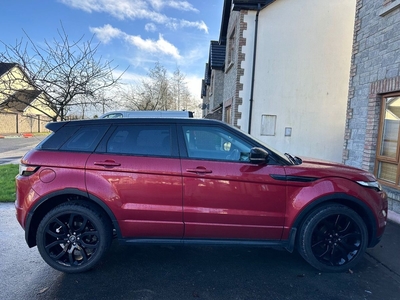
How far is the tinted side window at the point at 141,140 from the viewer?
294 centimetres

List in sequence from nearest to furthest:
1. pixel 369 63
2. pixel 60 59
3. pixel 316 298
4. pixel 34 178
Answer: pixel 316 298 → pixel 34 178 → pixel 369 63 → pixel 60 59

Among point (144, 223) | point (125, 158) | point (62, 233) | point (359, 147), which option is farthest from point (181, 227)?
point (359, 147)

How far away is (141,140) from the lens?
300 cm

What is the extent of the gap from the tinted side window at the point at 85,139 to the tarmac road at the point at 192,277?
4.88ft

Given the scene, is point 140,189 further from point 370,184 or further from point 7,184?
point 7,184

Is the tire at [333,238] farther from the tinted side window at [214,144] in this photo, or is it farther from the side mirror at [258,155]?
the tinted side window at [214,144]

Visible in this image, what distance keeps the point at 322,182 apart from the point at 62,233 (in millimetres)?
3160

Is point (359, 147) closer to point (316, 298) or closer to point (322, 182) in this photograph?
point (322, 182)

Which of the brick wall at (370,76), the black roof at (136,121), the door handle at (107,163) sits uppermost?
the brick wall at (370,76)

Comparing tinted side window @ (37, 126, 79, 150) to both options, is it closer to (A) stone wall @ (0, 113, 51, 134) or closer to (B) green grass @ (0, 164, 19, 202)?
(B) green grass @ (0, 164, 19, 202)

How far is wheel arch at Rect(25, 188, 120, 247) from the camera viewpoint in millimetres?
2816

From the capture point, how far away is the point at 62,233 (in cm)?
290

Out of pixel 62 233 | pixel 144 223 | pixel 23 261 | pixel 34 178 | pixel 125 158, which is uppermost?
pixel 125 158

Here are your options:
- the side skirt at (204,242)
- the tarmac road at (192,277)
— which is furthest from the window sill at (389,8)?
the side skirt at (204,242)
